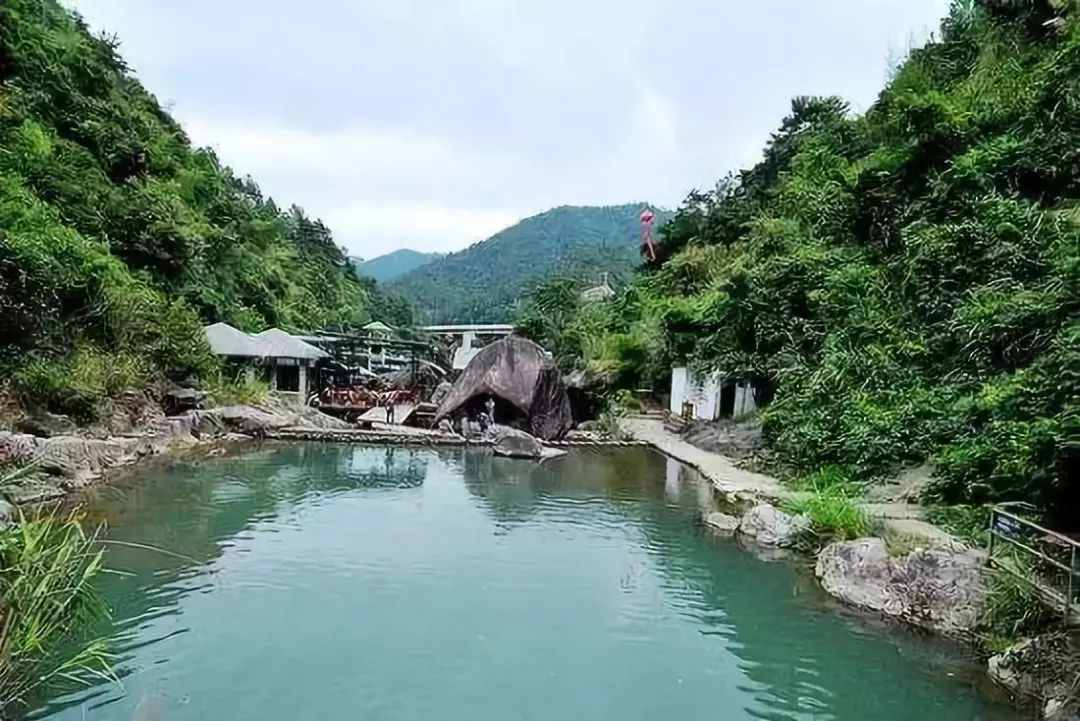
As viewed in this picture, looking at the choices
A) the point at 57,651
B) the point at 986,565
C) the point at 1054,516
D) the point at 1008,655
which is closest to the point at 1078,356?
the point at 1054,516

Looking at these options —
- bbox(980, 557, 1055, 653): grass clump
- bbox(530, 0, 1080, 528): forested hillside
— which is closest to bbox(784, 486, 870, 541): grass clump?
bbox(530, 0, 1080, 528): forested hillside

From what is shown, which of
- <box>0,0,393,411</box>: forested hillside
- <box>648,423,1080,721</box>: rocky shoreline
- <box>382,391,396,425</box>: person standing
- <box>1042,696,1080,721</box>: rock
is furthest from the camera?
<box>382,391,396,425</box>: person standing

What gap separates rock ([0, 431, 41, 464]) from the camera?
31.6ft

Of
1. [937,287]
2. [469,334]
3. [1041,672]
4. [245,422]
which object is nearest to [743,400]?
[937,287]

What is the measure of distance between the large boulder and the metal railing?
10.0 inches

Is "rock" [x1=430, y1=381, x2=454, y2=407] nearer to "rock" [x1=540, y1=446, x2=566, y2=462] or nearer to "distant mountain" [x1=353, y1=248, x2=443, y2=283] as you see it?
"rock" [x1=540, y1=446, x2=566, y2=462]

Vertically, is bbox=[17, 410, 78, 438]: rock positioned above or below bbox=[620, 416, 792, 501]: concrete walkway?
above

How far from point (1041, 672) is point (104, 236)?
2079 centimetres

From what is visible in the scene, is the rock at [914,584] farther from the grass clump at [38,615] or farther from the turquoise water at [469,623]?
the grass clump at [38,615]

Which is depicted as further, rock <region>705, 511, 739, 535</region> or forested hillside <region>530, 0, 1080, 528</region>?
rock <region>705, 511, 739, 535</region>

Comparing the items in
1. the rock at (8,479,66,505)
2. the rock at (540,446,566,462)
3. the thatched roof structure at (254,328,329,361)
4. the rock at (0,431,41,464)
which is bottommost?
the rock at (8,479,66,505)

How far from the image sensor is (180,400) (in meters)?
16.9

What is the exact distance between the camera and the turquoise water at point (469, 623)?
5680 millimetres

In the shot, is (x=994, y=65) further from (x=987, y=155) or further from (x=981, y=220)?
(x=981, y=220)
